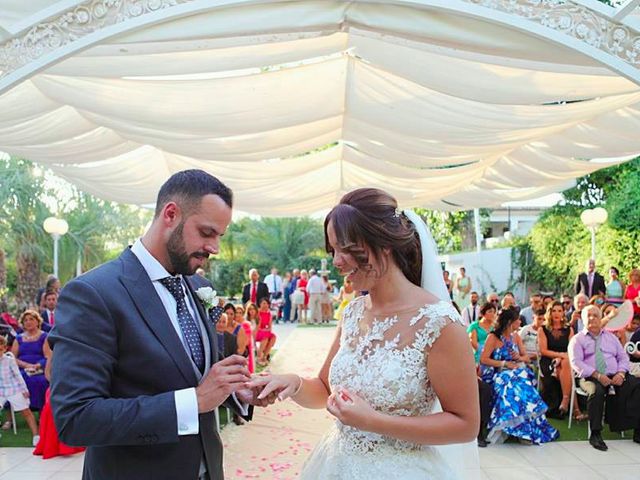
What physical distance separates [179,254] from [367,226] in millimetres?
662

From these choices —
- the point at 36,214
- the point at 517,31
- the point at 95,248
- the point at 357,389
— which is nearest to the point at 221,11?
the point at 517,31

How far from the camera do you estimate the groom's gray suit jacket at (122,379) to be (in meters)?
1.57

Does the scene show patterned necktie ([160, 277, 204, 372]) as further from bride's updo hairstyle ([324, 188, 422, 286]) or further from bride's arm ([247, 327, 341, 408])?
bride's updo hairstyle ([324, 188, 422, 286])

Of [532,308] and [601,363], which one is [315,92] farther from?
[532,308]

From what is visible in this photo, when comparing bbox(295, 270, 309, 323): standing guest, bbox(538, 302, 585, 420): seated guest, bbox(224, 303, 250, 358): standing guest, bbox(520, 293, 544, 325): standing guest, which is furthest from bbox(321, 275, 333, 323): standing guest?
bbox(538, 302, 585, 420): seated guest

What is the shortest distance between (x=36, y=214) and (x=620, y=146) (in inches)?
630

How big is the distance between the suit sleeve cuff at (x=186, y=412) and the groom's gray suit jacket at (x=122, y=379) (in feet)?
0.05

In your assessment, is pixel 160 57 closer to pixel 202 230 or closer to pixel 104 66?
pixel 104 66

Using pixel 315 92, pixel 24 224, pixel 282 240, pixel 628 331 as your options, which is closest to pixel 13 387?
pixel 315 92

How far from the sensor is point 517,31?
3.15 m

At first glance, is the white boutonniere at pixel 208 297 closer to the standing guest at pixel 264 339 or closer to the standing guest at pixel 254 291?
the standing guest at pixel 264 339

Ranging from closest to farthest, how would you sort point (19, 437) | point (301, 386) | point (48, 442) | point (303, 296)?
point (301, 386)
point (48, 442)
point (19, 437)
point (303, 296)

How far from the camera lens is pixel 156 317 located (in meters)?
1.77

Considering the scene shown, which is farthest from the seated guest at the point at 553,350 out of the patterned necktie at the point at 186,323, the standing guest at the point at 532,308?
the patterned necktie at the point at 186,323
